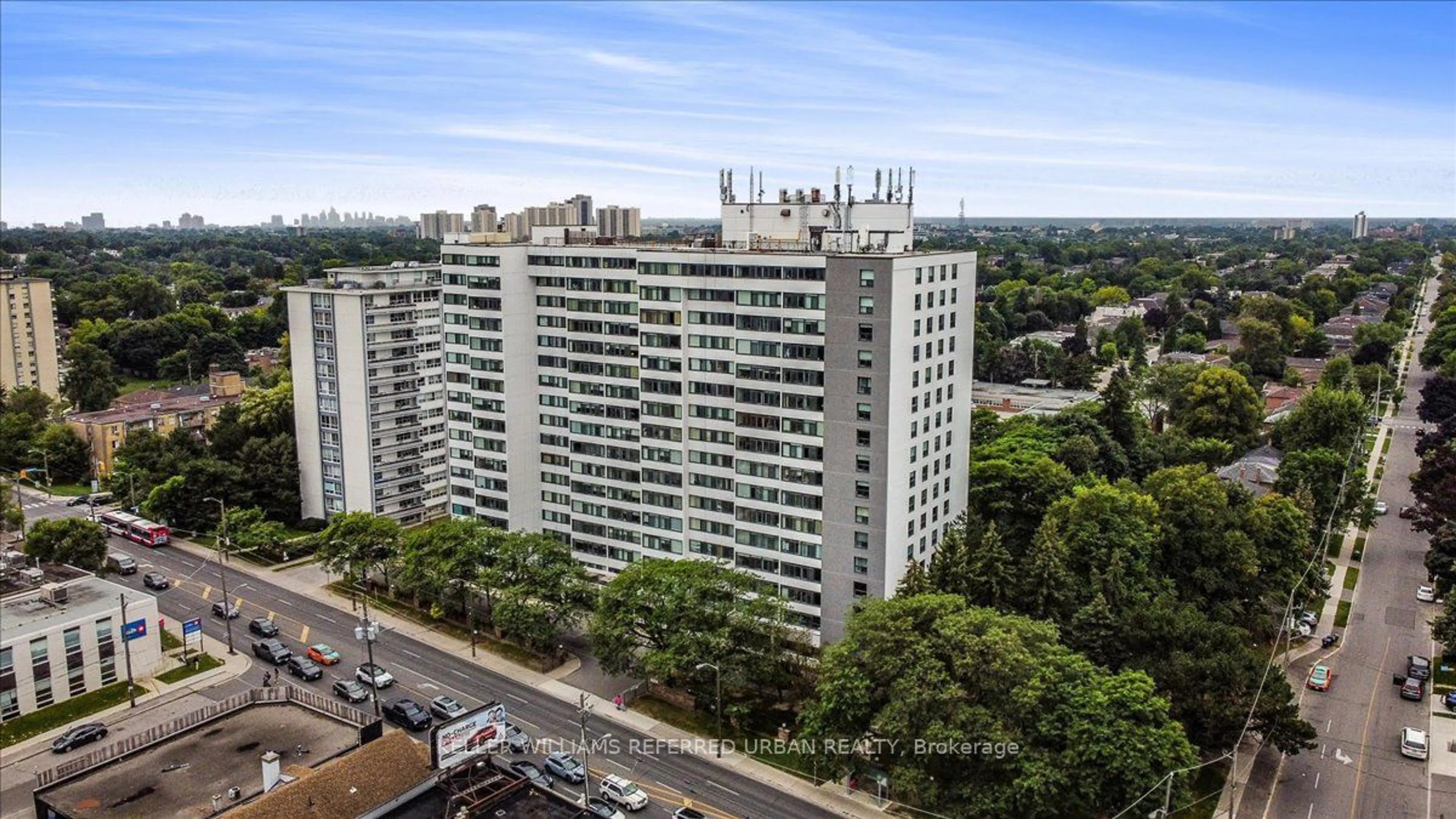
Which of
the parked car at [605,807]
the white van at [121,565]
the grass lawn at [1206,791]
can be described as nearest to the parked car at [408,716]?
the parked car at [605,807]

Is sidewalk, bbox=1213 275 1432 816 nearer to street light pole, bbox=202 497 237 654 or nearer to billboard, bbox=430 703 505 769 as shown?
billboard, bbox=430 703 505 769

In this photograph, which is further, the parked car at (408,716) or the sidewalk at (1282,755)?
the parked car at (408,716)

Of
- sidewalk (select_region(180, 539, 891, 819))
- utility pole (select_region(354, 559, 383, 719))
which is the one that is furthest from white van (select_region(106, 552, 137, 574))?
utility pole (select_region(354, 559, 383, 719))

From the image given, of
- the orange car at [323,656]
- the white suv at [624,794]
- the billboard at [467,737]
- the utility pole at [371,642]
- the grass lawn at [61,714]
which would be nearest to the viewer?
the billboard at [467,737]

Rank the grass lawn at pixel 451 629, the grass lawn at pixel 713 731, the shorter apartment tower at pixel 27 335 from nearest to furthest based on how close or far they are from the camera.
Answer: the grass lawn at pixel 713 731
the grass lawn at pixel 451 629
the shorter apartment tower at pixel 27 335

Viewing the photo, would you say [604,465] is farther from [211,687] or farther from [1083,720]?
[1083,720]

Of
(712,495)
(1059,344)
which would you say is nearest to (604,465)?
(712,495)

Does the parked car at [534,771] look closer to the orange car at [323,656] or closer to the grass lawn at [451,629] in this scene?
the grass lawn at [451,629]
